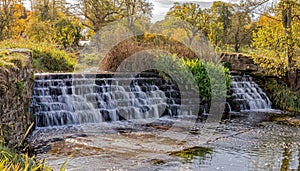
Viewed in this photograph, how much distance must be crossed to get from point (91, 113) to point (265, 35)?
6.88 m

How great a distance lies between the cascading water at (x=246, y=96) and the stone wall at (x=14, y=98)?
708cm

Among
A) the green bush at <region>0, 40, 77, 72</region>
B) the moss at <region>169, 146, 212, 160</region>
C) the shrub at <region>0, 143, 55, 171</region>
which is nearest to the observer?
the shrub at <region>0, 143, 55, 171</region>

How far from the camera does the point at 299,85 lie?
14758mm

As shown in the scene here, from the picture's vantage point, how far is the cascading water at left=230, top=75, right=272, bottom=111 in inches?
528

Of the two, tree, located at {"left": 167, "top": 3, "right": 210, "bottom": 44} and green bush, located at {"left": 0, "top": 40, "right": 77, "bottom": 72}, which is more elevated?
tree, located at {"left": 167, "top": 3, "right": 210, "bottom": 44}

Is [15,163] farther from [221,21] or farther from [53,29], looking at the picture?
[221,21]

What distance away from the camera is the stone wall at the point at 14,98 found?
22.5 ft

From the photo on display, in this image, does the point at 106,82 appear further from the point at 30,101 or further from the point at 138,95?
the point at 30,101

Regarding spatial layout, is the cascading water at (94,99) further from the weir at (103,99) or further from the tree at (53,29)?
the tree at (53,29)

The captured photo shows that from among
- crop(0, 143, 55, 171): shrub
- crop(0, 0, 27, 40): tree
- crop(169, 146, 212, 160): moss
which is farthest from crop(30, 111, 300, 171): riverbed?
crop(0, 0, 27, 40): tree

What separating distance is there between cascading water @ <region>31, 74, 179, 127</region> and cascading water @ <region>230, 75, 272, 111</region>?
2.63 m

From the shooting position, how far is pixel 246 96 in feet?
46.1

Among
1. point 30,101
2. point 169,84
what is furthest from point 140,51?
point 30,101

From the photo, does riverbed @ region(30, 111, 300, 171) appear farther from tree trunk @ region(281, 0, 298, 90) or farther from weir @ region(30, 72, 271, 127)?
tree trunk @ region(281, 0, 298, 90)
